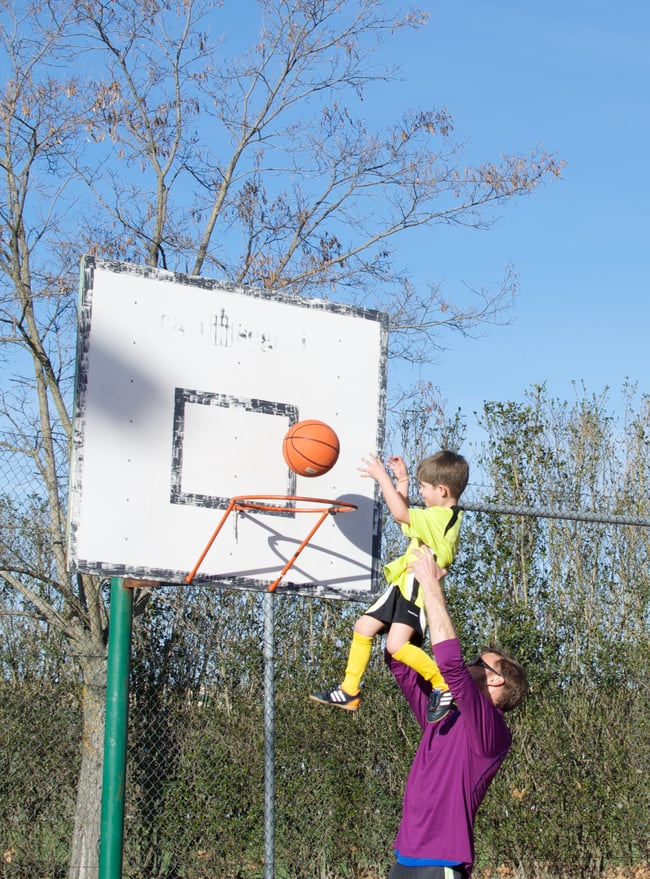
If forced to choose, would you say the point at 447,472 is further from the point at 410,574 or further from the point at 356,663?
the point at 356,663

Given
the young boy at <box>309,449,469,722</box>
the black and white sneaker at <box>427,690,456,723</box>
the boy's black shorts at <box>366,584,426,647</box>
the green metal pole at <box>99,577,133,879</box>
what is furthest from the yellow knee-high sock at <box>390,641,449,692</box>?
the green metal pole at <box>99,577,133,879</box>

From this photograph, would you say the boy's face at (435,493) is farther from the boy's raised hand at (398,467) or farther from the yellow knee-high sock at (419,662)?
the yellow knee-high sock at (419,662)

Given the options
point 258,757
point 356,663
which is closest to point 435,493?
point 356,663

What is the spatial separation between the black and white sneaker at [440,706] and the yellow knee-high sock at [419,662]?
52cm

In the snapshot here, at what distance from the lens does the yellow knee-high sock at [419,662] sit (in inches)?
164

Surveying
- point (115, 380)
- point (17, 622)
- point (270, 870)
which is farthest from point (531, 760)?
point (115, 380)

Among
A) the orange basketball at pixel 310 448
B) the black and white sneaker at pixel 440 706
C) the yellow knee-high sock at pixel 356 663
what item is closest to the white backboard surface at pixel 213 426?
the orange basketball at pixel 310 448

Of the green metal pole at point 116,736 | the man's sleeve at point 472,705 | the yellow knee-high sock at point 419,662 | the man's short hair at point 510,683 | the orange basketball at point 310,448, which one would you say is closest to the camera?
the man's sleeve at point 472,705

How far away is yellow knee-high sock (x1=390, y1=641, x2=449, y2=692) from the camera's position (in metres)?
4.16

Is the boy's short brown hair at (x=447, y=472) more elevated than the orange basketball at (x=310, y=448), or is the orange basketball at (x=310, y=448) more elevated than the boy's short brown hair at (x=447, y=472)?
the orange basketball at (x=310, y=448)

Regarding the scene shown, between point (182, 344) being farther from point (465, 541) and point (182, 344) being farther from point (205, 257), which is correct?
point (205, 257)

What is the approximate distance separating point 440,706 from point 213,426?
193cm

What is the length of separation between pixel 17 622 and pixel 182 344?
2565 millimetres

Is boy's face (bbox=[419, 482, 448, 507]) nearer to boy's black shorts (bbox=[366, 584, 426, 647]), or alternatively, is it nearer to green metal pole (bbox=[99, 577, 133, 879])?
boy's black shorts (bbox=[366, 584, 426, 647])
